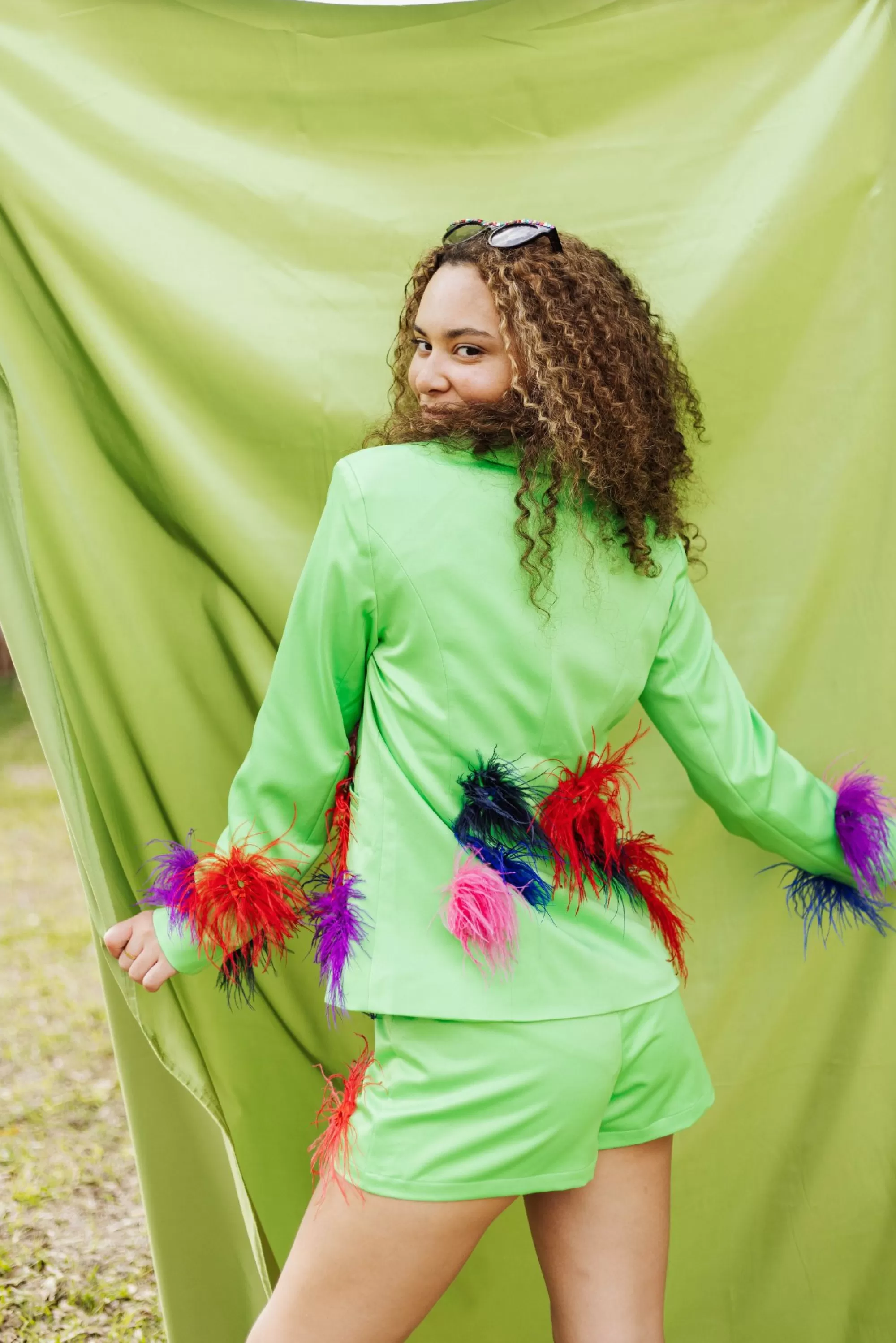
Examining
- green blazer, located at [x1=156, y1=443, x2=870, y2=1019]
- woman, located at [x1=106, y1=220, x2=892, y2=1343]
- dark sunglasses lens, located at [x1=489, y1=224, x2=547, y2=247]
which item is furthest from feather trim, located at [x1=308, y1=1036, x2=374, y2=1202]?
dark sunglasses lens, located at [x1=489, y1=224, x2=547, y2=247]

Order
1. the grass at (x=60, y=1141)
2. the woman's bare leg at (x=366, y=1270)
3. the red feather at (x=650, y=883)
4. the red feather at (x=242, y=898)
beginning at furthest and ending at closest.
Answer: the grass at (x=60, y=1141) → the red feather at (x=650, y=883) → the red feather at (x=242, y=898) → the woman's bare leg at (x=366, y=1270)

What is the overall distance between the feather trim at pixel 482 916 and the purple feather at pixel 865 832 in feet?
1.87

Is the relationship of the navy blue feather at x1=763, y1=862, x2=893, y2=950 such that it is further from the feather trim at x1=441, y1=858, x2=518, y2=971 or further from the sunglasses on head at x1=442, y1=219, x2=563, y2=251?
the sunglasses on head at x1=442, y1=219, x2=563, y2=251

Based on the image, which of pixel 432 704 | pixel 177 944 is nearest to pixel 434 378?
pixel 432 704

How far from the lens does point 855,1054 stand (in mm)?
2199

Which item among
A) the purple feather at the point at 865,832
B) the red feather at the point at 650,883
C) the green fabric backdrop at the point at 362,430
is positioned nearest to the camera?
the red feather at the point at 650,883

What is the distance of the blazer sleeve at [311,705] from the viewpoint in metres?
1.40

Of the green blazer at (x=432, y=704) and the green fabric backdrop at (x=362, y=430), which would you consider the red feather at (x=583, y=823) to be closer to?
the green blazer at (x=432, y=704)

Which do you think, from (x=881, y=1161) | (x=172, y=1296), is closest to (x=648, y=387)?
(x=881, y=1161)

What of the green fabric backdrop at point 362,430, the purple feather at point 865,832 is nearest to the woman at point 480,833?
the purple feather at point 865,832

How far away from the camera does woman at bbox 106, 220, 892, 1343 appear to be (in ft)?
4.45

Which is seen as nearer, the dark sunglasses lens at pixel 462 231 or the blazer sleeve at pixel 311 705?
the blazer sleeve at pixel 311 705

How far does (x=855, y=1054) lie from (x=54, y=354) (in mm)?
1739

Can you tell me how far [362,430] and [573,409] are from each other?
0.64 m
